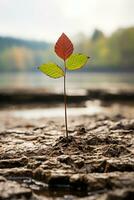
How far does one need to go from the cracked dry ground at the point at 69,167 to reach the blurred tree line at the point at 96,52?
2798 inches

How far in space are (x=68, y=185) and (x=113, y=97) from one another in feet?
49.8

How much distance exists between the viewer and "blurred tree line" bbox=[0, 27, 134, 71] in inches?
3142

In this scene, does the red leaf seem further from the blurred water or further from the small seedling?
the blurred water

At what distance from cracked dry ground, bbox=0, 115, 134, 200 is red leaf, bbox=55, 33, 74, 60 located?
1036 millimetres

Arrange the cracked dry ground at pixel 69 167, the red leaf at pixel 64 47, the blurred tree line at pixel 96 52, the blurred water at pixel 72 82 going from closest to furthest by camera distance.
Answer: the cracked dry ground at pixel 69 167
the red leaf at pixel 64 47
the blurred water at pixel 72 82
the blurred tree line at pixel 96 52

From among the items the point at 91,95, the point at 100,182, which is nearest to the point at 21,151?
the point at 100,182

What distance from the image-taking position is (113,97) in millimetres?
18703

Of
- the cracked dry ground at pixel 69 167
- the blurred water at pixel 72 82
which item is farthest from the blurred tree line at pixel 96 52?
the cracked dry ground at pixel 69 167

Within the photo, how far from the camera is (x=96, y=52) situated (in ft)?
287

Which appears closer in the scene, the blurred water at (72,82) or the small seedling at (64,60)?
the small seedling at (64,60)

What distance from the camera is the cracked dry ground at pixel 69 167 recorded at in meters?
3.46

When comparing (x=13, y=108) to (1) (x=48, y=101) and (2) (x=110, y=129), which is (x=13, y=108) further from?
(2) (x=110, y=129)

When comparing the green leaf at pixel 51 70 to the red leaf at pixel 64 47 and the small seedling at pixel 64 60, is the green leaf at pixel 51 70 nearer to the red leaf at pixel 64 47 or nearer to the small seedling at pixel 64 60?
the small seedling at pixel 64 60

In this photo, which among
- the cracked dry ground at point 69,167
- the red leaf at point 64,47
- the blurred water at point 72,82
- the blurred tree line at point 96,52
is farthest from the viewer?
the blurred tree line at point 96,52
